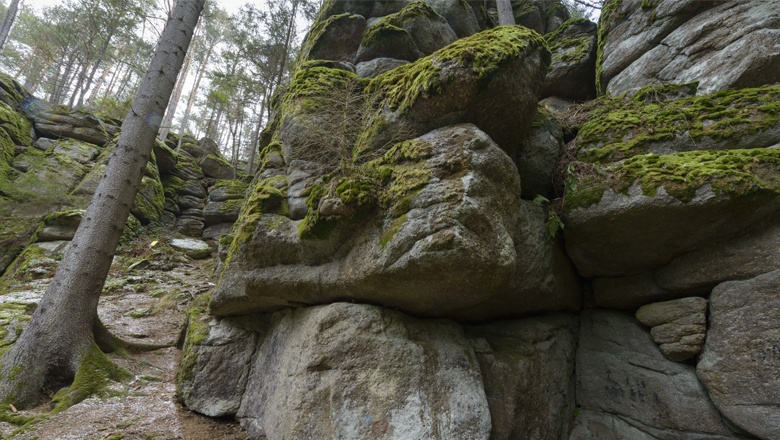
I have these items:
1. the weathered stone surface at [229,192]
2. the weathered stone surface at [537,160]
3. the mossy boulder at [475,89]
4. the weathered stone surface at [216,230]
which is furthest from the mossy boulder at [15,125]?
the weathered stone surface at [537,160]

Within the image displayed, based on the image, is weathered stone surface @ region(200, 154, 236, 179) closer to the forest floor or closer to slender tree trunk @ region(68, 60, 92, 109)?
slender tree trunk @ region(68, 60, 92, 109)

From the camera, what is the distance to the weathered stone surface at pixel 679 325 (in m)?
4.23

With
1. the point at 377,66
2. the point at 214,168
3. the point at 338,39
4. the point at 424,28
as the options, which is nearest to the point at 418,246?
the point at 377,66

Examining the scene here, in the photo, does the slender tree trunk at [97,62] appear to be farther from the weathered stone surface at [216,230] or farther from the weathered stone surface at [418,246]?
the weathered stone surface at [418,246]

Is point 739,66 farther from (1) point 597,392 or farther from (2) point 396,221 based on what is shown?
(2) point 396,221

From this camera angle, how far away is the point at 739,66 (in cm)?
552

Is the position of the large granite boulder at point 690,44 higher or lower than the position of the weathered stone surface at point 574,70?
lower

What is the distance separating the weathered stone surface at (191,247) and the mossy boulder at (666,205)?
44.5 ft

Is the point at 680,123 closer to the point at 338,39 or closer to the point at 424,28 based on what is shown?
the point at 424,28

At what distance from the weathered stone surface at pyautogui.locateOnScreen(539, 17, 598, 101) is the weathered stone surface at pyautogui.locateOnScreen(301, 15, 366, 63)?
21.3 ft

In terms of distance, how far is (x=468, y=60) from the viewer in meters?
4.04

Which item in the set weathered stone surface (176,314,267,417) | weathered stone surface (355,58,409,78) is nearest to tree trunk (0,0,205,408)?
weathered stone surface (176,314,267,417)

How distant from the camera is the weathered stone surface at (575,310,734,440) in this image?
13.5 feet

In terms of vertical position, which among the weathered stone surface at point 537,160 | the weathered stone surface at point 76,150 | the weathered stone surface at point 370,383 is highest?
the weathered stone surface at point 76,150
